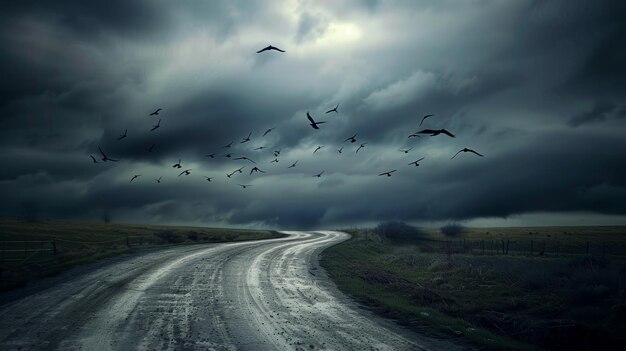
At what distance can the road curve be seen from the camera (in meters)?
9.86

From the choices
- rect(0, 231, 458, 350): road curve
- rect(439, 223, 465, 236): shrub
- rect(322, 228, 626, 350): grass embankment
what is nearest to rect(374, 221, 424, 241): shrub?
rect(439, 223, 465, 236): shrub

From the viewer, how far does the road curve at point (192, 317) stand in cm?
986

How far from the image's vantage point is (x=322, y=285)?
19859 millimetres

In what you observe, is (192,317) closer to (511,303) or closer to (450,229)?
(511,303)

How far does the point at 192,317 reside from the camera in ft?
40.2

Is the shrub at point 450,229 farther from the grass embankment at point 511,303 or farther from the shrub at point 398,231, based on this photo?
the grass embankment at point 511,303

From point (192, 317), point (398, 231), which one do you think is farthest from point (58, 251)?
point (398, 231)

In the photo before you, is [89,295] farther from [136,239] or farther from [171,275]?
[136,239]

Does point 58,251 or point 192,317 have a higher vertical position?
point 192,317

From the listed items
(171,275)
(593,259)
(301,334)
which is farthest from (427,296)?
(593,259)

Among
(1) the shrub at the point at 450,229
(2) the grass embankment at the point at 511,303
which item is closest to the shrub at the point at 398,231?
(1) the shrub at the point at 450,229

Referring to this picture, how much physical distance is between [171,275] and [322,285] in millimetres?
7626

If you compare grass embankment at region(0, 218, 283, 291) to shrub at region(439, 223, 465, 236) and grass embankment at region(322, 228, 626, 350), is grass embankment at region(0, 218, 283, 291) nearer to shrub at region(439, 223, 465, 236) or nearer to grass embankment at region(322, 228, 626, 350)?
grass embankment at region(322, 228, 626, 350)

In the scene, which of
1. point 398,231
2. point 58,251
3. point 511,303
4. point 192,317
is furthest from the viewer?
point 398,231
